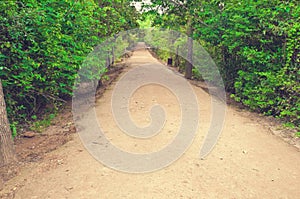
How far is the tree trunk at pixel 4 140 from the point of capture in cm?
356

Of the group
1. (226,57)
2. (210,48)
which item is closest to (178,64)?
(210,48)

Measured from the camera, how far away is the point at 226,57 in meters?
9.05

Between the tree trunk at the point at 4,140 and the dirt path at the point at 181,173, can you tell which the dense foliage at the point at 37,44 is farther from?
the dirt path at the point at 181,173

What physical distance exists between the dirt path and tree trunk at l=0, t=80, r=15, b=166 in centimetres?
42

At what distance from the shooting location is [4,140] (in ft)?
11.9

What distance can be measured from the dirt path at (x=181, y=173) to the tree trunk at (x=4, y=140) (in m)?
0.42

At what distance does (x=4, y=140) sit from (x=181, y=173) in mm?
2876

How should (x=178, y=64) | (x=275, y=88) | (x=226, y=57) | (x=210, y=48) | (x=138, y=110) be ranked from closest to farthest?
(x=275, y=88)
(x=138, y=110)
(x=226, y=57)
(x=210, y=48)
(x=178, y=64)

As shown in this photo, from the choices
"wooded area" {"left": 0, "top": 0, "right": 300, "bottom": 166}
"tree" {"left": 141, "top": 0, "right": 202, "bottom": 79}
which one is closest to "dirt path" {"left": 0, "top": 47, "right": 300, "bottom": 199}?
"wooded area" {"left": 0, "top": 0, "right": 300, "bottom": 166}

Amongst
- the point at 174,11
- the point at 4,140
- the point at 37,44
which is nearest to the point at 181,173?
the point at 4,140

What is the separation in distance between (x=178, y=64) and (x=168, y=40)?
4379 mm

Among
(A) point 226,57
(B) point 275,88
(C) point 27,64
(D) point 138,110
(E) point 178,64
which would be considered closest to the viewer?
(C) point 27,64

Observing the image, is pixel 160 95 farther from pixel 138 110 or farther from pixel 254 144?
pixel 254 144

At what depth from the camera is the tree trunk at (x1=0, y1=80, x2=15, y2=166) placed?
140 inches
